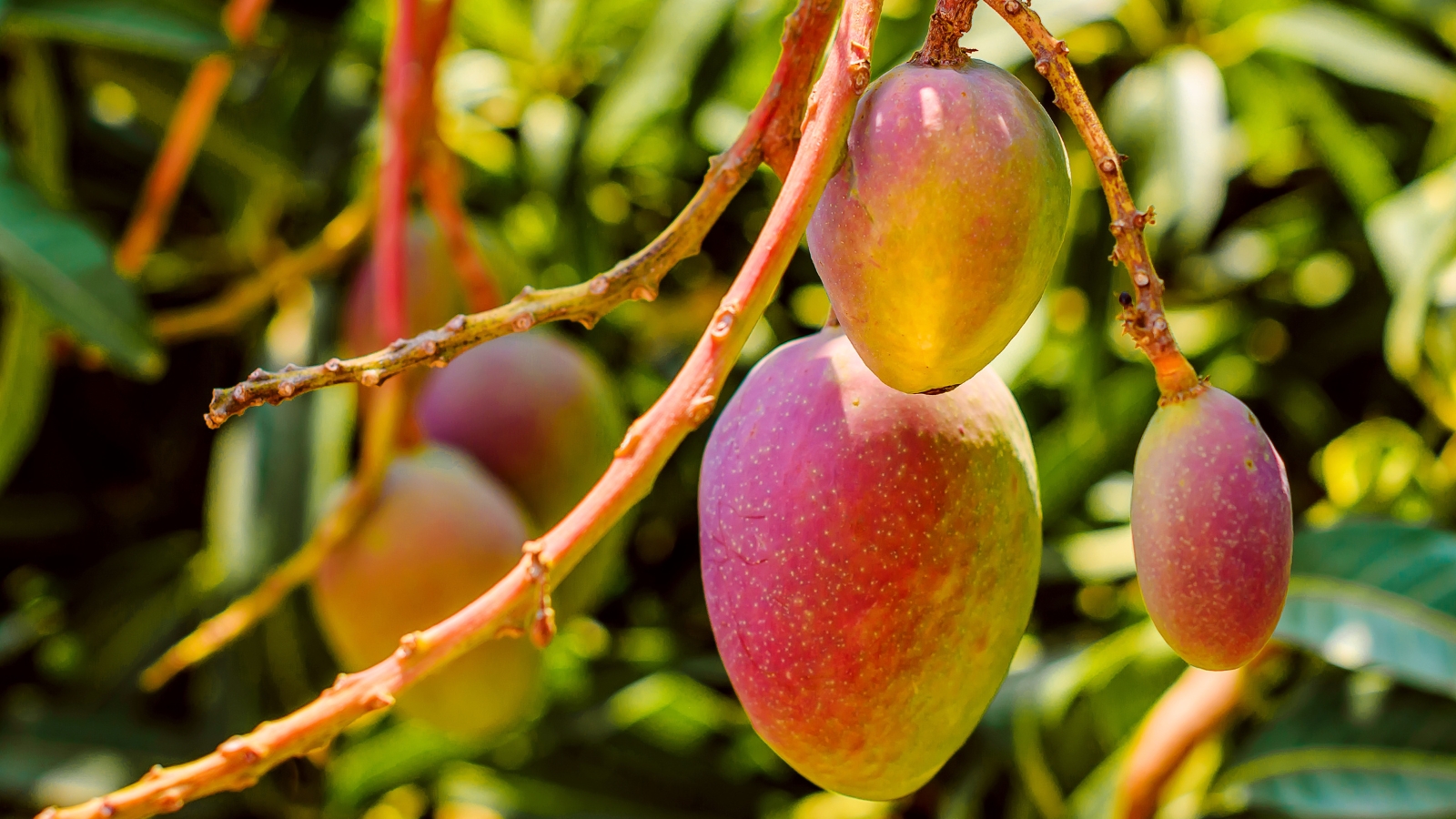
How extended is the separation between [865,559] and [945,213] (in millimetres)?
75

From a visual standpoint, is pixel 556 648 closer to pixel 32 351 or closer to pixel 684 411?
pixel 32 351

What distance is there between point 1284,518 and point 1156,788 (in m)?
0.38

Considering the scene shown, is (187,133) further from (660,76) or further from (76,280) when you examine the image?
(660,76)

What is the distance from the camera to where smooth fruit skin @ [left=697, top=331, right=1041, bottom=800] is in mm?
242

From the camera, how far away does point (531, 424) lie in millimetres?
584

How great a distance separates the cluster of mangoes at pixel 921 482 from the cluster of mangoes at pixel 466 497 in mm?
248

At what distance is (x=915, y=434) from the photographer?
0.24 metres

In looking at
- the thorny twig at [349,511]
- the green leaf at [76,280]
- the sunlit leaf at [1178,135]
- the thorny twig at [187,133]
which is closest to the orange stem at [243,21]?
the thorny twig at [187,133]

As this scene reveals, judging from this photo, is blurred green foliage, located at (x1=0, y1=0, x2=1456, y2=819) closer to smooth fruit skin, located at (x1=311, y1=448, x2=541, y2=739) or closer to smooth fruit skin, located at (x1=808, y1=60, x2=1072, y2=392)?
smooth fruit skin, located at (x1=311, y1=448, x2=541, y2=739)

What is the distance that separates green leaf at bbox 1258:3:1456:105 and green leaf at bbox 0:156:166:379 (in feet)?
1.89

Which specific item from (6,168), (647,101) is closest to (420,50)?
(647,101)

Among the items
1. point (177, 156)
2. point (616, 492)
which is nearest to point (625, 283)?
point (616, 492)

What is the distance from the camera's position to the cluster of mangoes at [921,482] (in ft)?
0.65

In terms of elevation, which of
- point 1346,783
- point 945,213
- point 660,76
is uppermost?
point 660,76
